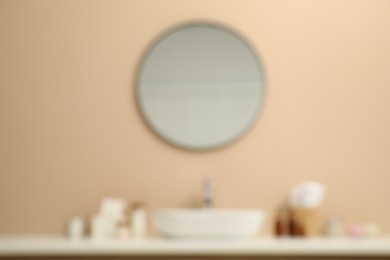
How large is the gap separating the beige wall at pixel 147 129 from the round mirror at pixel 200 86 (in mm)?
54

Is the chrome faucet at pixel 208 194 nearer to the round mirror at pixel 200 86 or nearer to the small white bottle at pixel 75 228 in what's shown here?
the round mirror at pixel 200 86

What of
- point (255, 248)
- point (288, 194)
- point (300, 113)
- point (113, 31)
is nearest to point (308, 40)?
point (300, 113)

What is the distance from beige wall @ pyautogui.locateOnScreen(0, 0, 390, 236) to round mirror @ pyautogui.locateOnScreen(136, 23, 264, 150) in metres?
0.05

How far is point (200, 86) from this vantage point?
1.87m

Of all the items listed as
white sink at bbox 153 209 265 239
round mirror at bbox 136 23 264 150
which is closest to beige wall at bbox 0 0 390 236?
round mirror at bbox 136 23 264 150

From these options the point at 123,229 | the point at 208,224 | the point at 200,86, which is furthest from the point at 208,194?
the point at 200,86

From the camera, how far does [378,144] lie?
186 cm

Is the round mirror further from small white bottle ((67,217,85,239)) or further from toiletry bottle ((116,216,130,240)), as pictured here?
small white bottle ((67,217,85,239))

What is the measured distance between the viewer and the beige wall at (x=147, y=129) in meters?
1.80

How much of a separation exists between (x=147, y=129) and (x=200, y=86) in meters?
0.31

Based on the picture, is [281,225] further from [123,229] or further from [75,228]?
[75,228]

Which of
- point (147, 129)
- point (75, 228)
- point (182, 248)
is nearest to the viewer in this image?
point (182, 248)

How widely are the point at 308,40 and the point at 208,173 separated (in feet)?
2.52

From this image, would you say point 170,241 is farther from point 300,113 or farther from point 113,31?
point 113,31
